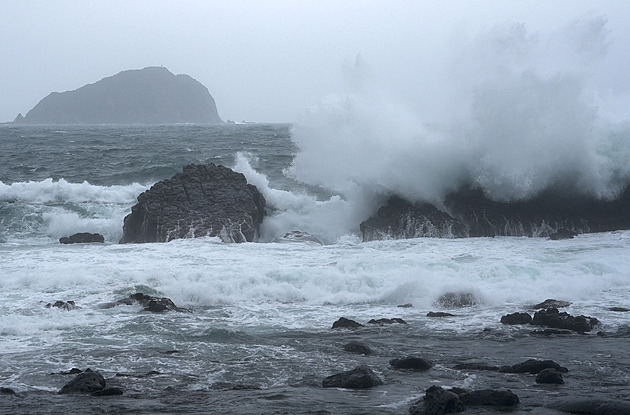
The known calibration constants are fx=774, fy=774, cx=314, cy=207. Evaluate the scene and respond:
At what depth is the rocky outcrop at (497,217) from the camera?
77.2 ft

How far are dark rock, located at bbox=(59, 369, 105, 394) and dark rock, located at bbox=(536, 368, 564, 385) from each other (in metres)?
5.70

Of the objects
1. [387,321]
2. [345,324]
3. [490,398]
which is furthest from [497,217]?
[490,398]

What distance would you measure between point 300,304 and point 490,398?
7378 mm

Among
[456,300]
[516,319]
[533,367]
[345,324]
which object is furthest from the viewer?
[456,300]

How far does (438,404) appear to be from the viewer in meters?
8.74

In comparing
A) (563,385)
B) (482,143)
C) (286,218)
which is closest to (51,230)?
(286,218)

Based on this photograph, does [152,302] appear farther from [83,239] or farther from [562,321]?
[83,239]

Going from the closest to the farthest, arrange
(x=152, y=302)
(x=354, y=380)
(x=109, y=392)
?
(x=109, y=392) < (x=354, y=380) < (x=152, y=302)

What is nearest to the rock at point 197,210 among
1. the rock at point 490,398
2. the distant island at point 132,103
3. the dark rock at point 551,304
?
the dark rock at point 551,304

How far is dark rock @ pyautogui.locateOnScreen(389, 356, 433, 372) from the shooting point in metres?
11.0

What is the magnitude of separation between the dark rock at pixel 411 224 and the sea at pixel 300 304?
0.72m

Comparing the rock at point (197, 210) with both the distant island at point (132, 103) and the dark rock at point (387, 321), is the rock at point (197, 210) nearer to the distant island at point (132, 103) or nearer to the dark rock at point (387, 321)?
the dark rock at point (387, 321)

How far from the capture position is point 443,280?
17.1m

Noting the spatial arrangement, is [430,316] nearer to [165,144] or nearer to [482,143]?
[482,143]
